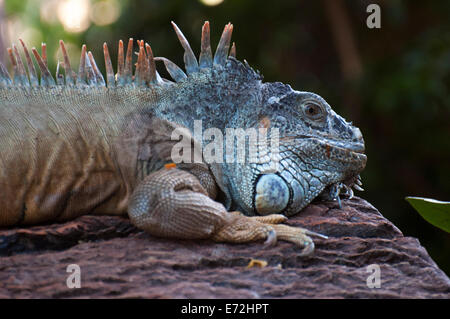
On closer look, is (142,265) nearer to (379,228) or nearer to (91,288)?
(91,288)

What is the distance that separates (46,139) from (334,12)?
8426 millimetres

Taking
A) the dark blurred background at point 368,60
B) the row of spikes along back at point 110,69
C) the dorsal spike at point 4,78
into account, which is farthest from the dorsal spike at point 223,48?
the dark blurred background at point 368,60

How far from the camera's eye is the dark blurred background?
9297 millimetres

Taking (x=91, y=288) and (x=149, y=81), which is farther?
(x=149, y=81)

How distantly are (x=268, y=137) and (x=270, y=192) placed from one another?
456 mm

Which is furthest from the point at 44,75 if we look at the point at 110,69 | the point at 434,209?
the point at 434,209

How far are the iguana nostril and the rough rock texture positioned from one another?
0.21 m

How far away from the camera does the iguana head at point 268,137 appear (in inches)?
160

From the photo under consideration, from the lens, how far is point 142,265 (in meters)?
3.51

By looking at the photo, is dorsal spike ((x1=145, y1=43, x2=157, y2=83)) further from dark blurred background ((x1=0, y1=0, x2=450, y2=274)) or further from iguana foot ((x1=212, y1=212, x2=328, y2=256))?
dark blurred background ((x1=0, y1=0, x2=450, y2=274))

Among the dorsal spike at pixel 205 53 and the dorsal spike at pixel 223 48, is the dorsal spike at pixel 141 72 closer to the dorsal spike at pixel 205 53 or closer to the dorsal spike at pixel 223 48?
the dorsal spike at pixel 205 53

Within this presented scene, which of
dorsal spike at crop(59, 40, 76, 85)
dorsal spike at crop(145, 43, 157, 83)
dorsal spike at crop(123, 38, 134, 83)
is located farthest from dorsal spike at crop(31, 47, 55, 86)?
dorsal spike at crop(145, 43, 157, 83)

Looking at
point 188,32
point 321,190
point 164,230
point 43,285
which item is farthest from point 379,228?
point 188,32
